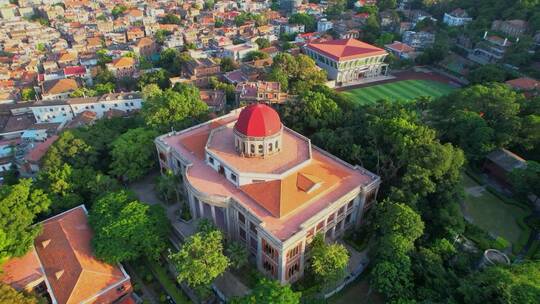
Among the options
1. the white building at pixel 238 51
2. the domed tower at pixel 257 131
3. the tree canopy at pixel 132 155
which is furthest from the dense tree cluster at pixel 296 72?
the domed tower at pixel 257 131

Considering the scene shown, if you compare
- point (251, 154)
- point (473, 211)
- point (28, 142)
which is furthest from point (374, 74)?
point (28, 142)

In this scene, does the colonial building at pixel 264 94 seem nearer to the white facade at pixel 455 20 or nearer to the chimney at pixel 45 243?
the chimney at pixel 45 243

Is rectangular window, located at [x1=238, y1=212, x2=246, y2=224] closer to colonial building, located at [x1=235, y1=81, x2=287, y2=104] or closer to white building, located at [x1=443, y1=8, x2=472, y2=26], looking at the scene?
colonial building, located at [x1=235, y1=81, x2=287, y2=104]

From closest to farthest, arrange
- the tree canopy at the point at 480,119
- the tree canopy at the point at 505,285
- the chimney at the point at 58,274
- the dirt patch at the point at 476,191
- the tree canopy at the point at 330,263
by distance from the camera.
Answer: the tree canopy at the point at 505,285
the tree canopy at the point at 330,263
the chimney at the point at 58,274
the dirt patch at the point at 476,191
the tree canopy at the point at 480,119

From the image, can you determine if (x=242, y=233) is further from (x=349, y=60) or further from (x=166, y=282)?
(x=349, y=60)

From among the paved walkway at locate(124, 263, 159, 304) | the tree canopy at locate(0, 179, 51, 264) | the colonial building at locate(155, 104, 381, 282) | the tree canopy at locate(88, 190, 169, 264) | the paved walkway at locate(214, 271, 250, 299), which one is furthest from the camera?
the paved walkway at locate(124, 263, 159, 304)

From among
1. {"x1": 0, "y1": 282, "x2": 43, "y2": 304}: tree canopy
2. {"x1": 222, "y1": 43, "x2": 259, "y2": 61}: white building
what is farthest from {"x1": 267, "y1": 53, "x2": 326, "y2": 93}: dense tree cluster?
{"x1": 0, "y1": 282, "x2": 43, "y2": 304}: tree canopy
